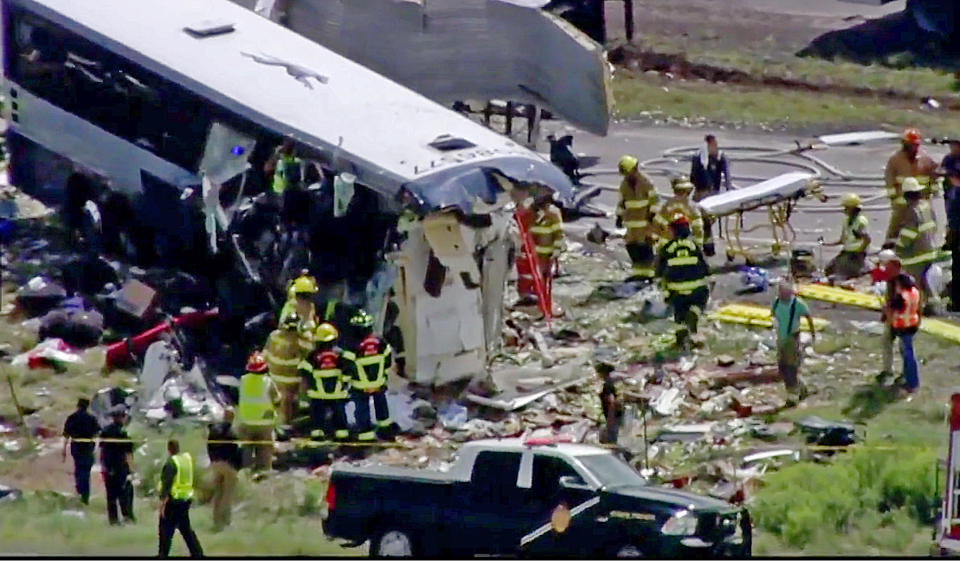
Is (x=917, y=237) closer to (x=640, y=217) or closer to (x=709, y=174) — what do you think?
(x=640, y=217)

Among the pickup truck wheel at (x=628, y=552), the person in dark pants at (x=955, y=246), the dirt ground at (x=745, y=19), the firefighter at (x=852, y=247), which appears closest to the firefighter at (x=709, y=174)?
the firefighter at (x=852, y=247)

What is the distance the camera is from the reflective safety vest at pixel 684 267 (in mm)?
21172

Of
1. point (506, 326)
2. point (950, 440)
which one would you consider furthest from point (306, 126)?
point (950, 440)

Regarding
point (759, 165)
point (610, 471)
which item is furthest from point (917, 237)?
point (759, 165)

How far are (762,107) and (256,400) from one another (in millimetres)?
17635

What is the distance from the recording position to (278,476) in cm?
1828

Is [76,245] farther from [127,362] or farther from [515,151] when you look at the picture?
[515,151]

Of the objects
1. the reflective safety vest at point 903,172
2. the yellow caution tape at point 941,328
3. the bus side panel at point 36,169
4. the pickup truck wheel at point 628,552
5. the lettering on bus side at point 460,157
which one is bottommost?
the pickup truck wheel at point 628,552

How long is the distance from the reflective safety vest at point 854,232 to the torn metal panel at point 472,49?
15.3 feet

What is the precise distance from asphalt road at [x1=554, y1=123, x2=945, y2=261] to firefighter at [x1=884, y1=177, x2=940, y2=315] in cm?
312

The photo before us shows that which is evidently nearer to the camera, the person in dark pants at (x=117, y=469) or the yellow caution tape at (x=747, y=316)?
the person in dark pants at (x=117, y=469)

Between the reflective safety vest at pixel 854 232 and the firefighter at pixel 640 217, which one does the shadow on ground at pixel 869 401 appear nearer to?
the reflective safety vest at pixel 854 232

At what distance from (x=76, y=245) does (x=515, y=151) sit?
5.72 metres

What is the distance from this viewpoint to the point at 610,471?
15.3 m
